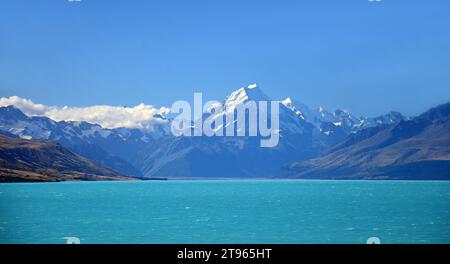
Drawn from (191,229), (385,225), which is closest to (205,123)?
(191,229)

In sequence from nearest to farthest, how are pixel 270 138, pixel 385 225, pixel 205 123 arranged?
pixel 270 138
pixel 205 123
pixel 385 225

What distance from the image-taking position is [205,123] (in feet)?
72.0

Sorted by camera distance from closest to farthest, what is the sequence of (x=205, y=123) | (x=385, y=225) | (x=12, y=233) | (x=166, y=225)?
(x=205, y=123), (x=12, y=233), (x=166, y=225), (x=385, y=225)

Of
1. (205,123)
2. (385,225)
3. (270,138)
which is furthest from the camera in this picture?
(385,225)

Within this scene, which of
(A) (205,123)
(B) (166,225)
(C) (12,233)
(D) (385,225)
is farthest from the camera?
(D) (385,225)
